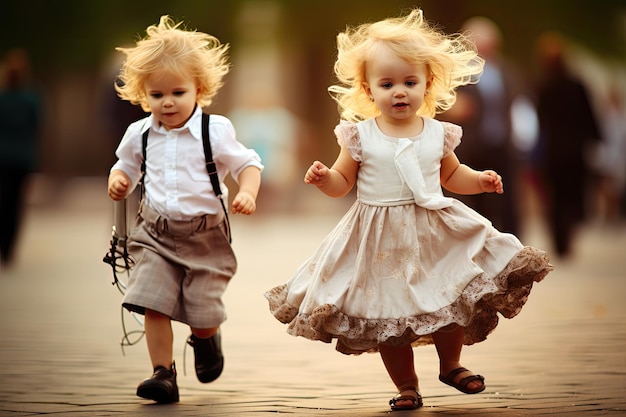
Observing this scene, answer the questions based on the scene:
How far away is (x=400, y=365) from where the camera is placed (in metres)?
5.58

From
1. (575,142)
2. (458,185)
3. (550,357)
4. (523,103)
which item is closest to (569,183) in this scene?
(575,142)

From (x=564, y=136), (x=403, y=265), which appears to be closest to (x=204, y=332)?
(x=403, y=265)

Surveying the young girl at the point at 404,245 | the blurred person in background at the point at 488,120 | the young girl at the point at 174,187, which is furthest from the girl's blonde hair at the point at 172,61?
the blurred person in background at the point at 488,120

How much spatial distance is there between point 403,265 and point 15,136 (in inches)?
336

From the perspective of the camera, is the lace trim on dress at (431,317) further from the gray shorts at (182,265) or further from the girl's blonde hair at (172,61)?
the girl's blonde hair at (172,61)

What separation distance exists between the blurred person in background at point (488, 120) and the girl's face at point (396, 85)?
218 inches

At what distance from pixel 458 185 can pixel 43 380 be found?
2.17 m

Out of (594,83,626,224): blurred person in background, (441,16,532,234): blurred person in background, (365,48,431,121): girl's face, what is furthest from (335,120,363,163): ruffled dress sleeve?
(594,83,626,224): blurred person in background

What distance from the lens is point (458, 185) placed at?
5773mm

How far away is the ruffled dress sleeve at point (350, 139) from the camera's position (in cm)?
564

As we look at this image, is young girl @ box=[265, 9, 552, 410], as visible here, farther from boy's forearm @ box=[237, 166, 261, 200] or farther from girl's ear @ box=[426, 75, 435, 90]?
boy's forearm @ box=[237, 166, 261, 200]

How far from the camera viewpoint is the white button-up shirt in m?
5.98

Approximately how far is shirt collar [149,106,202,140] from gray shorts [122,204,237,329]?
1.14 feet

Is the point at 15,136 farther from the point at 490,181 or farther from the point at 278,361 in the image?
the point at 490,181
